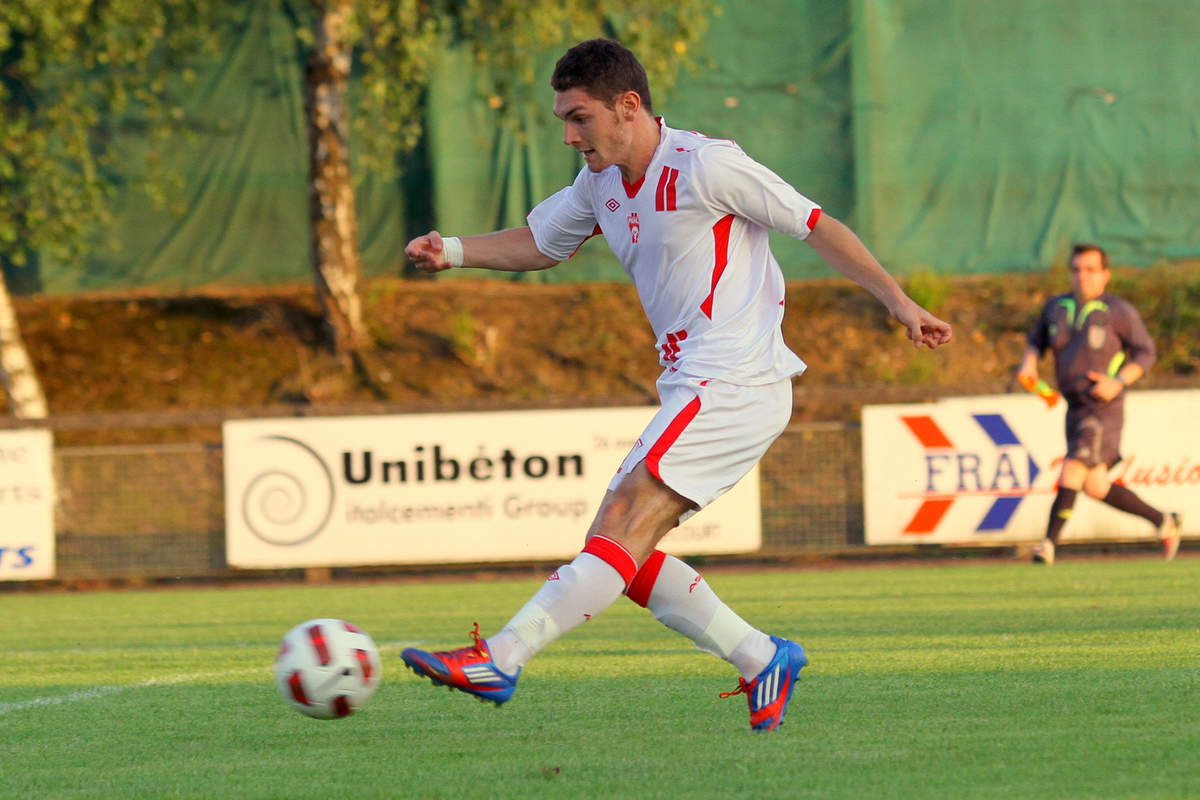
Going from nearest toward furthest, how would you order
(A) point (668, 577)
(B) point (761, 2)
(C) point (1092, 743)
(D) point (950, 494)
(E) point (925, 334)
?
(C) point (1092, 743) → (E) point (925, 334) → (A) point (668, 577) → (D) point (950, 494) → (B) point (761, 2)

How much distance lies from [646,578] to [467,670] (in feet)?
2.69

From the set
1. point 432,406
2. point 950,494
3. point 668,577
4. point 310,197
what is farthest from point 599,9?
point 668,577

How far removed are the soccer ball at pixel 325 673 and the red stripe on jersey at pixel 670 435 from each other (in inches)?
42.3

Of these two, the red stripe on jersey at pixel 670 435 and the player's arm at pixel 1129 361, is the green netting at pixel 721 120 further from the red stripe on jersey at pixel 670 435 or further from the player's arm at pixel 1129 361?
the red stripe on jersey at pixel 670 435

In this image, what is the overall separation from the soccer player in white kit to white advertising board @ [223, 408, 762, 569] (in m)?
8.41

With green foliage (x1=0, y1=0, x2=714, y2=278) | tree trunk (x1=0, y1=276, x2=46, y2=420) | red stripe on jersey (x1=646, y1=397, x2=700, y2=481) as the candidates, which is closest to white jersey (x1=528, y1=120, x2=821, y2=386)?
red stripe on jersey (x1=646, y1=397, x2=700, y2=481)

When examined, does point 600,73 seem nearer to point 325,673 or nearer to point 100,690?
point 325,673

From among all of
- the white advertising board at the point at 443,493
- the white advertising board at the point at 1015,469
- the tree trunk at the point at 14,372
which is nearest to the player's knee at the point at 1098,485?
the white advertising board at the point at 1015,469

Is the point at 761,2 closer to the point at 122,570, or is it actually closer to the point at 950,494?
the point at 950,494

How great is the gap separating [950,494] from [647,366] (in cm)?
544

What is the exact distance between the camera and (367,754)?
15.1ft

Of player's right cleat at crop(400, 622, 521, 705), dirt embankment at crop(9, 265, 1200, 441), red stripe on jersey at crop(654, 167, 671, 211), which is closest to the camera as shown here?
player's right cleat at crop(400, 622, 521, 705)

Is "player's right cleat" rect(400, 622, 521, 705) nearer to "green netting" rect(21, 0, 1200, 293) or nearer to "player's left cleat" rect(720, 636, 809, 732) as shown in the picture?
"player's left cleat" rect(720, 636, 809, 732)

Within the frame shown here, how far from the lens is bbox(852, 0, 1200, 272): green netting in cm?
1839
